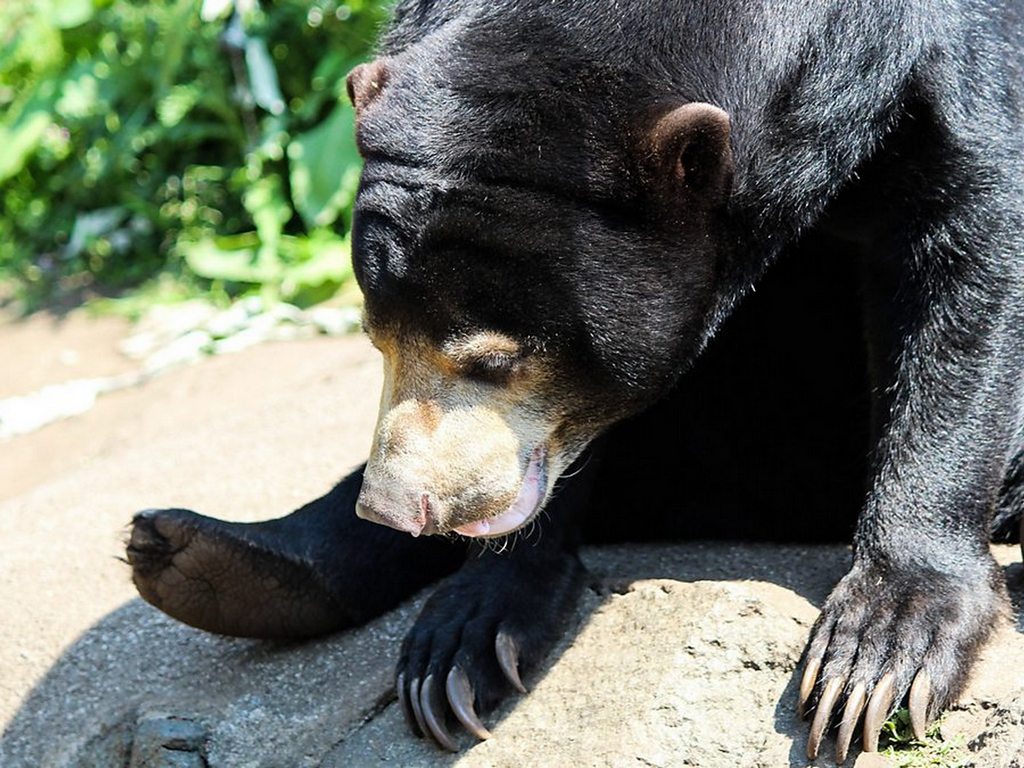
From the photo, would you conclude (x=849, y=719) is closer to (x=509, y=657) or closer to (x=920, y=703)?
(x=920, y=703)

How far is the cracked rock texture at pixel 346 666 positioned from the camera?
10.9 ft

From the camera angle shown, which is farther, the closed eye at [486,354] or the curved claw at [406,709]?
the curved claw at [406,709]

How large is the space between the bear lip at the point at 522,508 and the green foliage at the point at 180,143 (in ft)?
18.2

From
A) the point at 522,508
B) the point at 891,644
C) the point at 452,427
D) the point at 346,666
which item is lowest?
the point at 346,666

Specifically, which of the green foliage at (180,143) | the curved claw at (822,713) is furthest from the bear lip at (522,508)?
the green foliage at (180,143)

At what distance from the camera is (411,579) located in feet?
14.1

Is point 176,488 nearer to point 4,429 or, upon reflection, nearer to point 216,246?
point 4,429

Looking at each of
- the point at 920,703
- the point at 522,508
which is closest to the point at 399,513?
the point at 522,508

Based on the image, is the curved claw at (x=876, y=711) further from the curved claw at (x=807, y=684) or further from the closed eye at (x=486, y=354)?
the closed eye at (x=486, y=354)

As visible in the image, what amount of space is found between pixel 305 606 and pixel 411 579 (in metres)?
0.37

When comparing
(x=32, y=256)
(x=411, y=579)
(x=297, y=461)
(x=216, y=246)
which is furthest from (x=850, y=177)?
(x=32, y=256)

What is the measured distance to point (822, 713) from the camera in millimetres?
3186

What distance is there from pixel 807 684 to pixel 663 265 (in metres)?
0.97

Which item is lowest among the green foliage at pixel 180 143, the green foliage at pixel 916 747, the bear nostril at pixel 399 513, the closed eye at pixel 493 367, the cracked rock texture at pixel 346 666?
the green foliage at pixel 180 143
